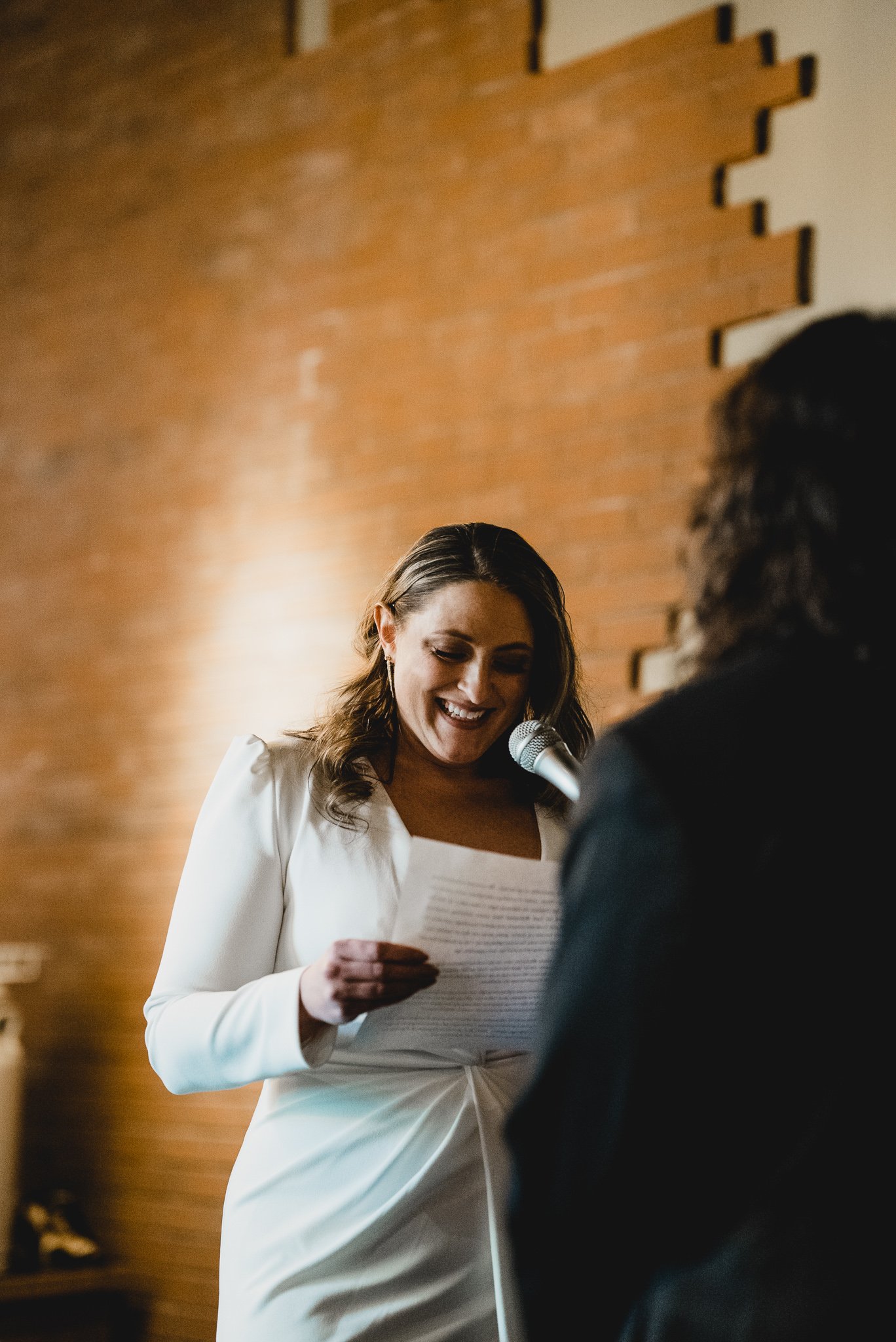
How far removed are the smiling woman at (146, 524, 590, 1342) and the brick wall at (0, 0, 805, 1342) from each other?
135 centimetres

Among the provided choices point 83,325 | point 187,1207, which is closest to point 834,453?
point 187,1207

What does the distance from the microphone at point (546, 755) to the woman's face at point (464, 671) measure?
17cm

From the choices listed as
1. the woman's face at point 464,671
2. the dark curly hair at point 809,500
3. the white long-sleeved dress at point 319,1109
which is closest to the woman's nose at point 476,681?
the woman's face at point 464,671

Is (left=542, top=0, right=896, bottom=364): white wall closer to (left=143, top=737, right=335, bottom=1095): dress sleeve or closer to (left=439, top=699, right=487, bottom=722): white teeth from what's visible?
(left=439, top=699, right=487, bottom=722): white teeth

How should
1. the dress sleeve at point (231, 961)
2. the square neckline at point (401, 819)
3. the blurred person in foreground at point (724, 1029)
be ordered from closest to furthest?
the blurred person in foreground at point (724, 1029) → the dress sleeve at point (231, 961) → the square neckline at point (401, 819)

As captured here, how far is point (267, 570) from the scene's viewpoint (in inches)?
145

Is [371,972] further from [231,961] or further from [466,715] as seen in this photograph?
[466,715]

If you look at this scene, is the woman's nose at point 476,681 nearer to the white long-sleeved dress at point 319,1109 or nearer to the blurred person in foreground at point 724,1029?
the white long-sleeved dress at point 319,1109

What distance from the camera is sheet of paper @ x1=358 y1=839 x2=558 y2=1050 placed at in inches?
51.4

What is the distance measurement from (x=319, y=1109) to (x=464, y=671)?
551 millimetres

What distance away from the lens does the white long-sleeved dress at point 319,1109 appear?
1388 mm

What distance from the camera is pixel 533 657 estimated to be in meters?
1.75

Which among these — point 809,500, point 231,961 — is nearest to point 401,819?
point 231,961

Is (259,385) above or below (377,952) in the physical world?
above
